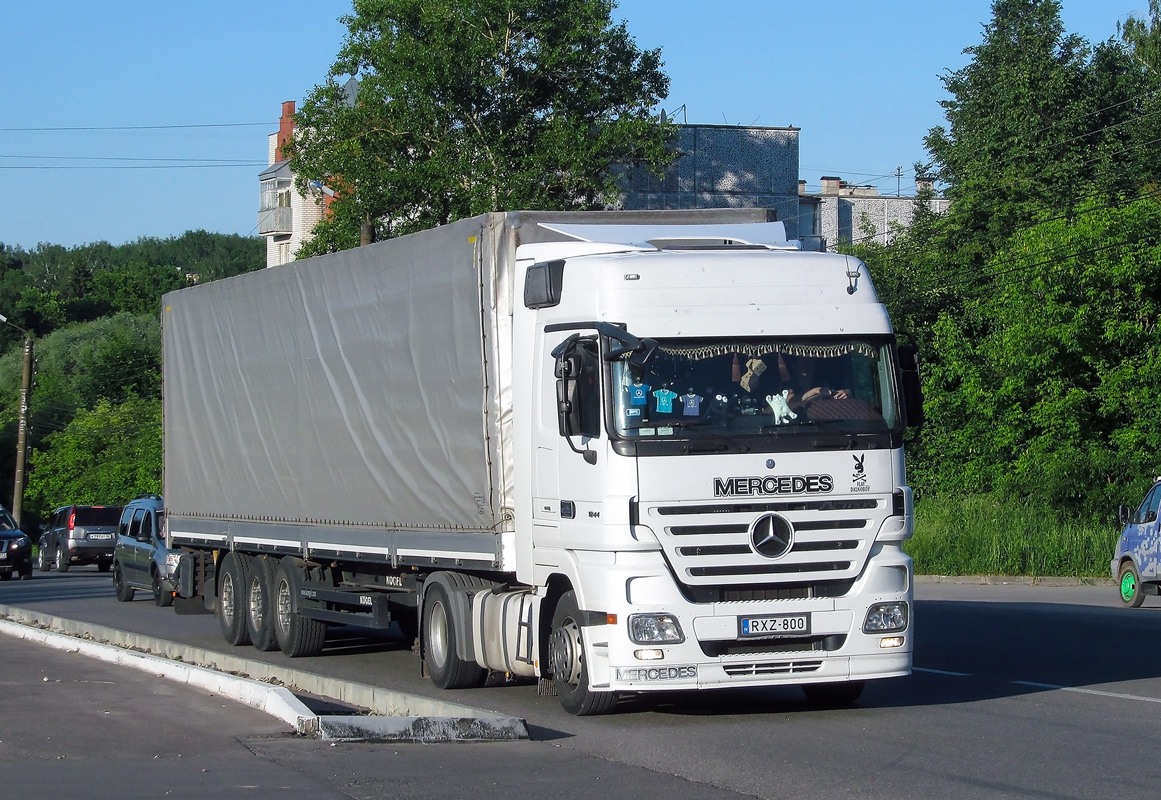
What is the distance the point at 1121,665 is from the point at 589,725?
5720mm

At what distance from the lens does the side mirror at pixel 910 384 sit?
1043 cm

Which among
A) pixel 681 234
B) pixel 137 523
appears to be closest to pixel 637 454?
pixel 681 234

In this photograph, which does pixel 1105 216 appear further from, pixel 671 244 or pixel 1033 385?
pixel 671 244

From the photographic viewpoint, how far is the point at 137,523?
2547 centimetres

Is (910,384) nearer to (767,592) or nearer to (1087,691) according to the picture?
(767,592)

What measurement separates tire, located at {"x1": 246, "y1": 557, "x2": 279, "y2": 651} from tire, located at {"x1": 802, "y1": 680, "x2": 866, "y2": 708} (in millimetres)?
7011

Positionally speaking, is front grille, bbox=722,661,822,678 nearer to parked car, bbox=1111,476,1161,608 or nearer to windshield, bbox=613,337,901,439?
windshield, bbox=613,337,901,439

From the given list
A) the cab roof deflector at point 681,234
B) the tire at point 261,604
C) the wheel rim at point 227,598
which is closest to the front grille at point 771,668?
the cab roof deflector at point 681,234

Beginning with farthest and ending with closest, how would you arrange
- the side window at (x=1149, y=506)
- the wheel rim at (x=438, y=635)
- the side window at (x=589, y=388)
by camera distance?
1. the side window at (x=1149, y=506)
2. the wheel rim at (x=438, y=635)
3. the side window at (x=589, y=388)

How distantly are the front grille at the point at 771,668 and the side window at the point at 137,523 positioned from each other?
17278 mm

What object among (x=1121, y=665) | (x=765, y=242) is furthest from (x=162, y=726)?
(x=1121, y=665)

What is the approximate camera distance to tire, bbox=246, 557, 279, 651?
16031 mm

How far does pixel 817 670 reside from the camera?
9.99 m

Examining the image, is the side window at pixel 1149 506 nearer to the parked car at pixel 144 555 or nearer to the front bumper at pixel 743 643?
the front bumper at pixel 743 643
